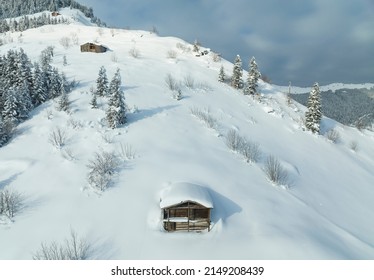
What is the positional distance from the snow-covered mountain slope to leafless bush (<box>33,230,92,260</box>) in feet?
1.52

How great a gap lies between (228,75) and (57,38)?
43.1 m

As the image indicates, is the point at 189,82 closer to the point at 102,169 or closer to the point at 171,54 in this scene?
the point at 171,54

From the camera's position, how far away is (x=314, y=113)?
141 ft

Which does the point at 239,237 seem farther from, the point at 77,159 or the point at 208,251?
the point at 77,159

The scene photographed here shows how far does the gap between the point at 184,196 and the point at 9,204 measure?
35.9 feet

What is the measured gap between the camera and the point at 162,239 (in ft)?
60.7

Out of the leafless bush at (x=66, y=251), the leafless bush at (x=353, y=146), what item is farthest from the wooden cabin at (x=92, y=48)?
the leafless bush at (x=66, y=251)

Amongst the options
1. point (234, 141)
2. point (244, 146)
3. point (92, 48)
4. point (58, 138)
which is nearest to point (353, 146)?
point (244, 146)

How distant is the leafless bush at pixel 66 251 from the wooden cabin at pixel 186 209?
481cm

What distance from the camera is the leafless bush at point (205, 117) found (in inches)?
1330

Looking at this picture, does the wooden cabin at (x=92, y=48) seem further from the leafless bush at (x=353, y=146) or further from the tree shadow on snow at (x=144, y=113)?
the leafless bush at (x=353, y=146)

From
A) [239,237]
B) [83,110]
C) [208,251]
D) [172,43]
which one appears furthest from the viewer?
[172,43]

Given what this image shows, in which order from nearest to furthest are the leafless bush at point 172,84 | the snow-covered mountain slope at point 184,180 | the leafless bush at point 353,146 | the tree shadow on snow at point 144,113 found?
the snow-covered mountain slope at point 184,180 → the tree shadow on snow at point 144,113 → the leafless bush at point 172,84 → the leafless bush at point 353,146
